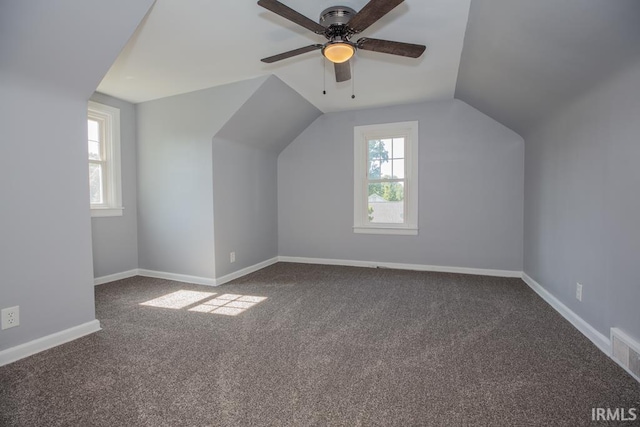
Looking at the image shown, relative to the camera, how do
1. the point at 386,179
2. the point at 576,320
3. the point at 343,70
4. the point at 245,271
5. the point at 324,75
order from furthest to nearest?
the point at 386,179 < the point at 245,271 < the point at 324,75 < the point at 343,70 < the point at 576,320

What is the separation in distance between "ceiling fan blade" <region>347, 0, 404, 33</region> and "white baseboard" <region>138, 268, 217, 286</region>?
3.13 meters

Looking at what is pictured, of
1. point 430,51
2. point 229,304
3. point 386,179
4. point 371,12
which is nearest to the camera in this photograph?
point 371,12

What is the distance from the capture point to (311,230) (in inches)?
199

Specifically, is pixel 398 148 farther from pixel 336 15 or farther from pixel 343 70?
pixel 336 15

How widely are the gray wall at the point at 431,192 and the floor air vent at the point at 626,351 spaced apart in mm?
2173

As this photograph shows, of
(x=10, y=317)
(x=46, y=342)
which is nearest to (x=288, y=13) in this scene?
(x=10, y=317)

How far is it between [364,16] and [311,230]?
3.52 m

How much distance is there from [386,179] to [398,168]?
0.79 ft

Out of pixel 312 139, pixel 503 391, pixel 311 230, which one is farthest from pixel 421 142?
pixel 503 391

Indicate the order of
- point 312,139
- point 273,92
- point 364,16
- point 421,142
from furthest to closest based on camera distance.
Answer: point 312,139, point 421,142, point 273,92, point 364,16

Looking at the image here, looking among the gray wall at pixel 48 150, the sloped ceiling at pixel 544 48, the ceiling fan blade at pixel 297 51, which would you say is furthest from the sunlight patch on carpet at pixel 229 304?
the sloped ceiling at pixel 544 48

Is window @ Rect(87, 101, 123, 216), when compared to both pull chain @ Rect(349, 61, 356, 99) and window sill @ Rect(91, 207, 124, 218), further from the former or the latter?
pull chain @ Rect(349, 61, 356, 99)

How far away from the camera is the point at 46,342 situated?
218cm

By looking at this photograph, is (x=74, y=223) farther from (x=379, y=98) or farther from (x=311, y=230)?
(x=379, y=98)
